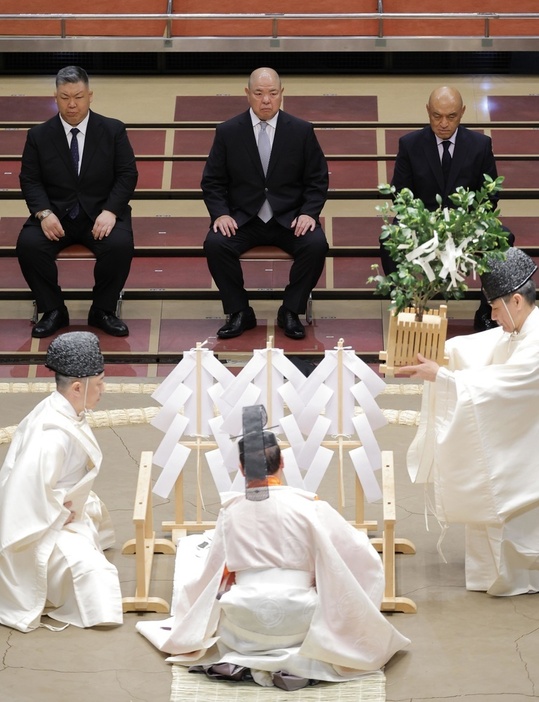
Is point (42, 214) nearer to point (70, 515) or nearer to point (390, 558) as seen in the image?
point (70, 515)

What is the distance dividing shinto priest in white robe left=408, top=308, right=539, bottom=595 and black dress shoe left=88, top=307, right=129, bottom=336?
2.49 meters

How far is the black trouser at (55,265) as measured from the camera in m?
6.45

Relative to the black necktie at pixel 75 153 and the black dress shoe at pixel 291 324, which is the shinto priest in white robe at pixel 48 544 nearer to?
the black dress shoe at pixel 291 324

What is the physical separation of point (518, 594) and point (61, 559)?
1.47 metres

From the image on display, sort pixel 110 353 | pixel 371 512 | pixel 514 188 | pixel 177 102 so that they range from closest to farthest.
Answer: pixel 371 512, pixel 110 353, pixel 514 188, pixel 177 102

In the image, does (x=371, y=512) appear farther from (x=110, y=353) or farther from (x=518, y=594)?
(x=110, y=353)

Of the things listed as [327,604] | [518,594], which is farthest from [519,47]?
[327,604]

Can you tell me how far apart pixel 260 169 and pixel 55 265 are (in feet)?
3.63

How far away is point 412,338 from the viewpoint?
4.28m

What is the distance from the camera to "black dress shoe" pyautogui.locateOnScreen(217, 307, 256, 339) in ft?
21.2

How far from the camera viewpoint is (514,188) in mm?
7453

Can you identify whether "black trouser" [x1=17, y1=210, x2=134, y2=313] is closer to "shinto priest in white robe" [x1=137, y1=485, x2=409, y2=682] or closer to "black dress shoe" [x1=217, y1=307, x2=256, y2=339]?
"black dress shoe" [x1=217, y1=307, x2=256, y2=339]

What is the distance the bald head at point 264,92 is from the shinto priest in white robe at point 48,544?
2612mm

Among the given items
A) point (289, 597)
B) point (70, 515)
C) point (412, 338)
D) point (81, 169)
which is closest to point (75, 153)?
point (81, 169)
